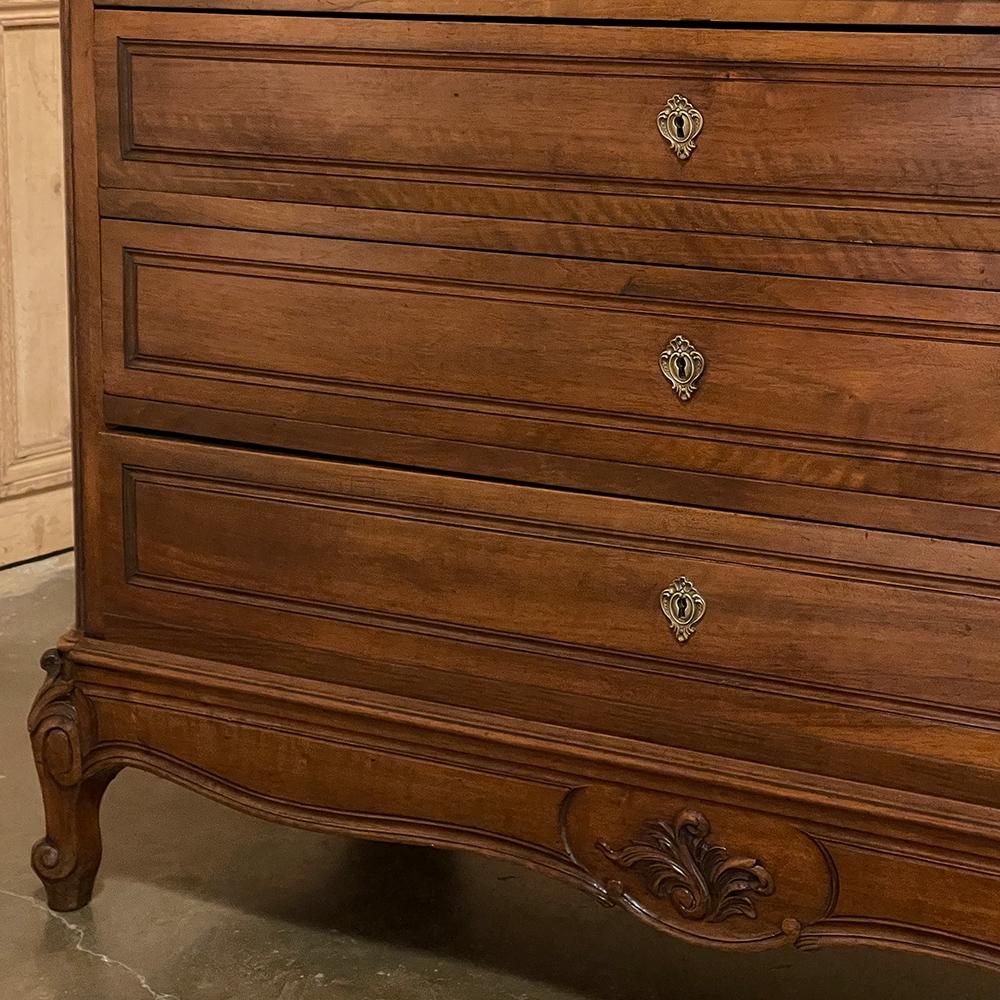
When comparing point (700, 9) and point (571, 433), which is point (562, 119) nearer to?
point (700, 9)

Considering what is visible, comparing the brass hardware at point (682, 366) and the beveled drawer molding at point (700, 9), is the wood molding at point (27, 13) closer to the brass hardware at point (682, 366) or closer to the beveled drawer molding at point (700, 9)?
the beveled drawer molding at point (700, 9)

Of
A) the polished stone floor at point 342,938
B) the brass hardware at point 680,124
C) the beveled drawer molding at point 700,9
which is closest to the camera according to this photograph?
the beveled drawer molding at point 700,9

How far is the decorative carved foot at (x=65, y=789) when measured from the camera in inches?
75.9

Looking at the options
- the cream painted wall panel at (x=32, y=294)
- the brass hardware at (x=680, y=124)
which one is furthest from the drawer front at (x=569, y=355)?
the cream painted wall panel at (x=32, y=294)

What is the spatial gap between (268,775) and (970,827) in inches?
31.2

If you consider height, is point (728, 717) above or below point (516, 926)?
above

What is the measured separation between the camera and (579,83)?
1.54 metres

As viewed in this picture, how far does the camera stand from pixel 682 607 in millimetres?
1606

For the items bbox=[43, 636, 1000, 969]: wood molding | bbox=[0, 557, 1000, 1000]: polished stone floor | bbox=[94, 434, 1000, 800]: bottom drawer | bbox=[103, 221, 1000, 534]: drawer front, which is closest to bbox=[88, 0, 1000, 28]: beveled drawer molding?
bbox=[103, 221, 1000, 534]: drawer front

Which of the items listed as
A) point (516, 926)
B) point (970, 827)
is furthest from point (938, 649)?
point (516, 926)

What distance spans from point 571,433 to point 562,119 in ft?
1.03

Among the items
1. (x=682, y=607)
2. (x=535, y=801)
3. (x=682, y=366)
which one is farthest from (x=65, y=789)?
(x=682, y=366)

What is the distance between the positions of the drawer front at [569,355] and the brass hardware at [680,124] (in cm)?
12

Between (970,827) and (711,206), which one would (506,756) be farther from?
(711,206)
